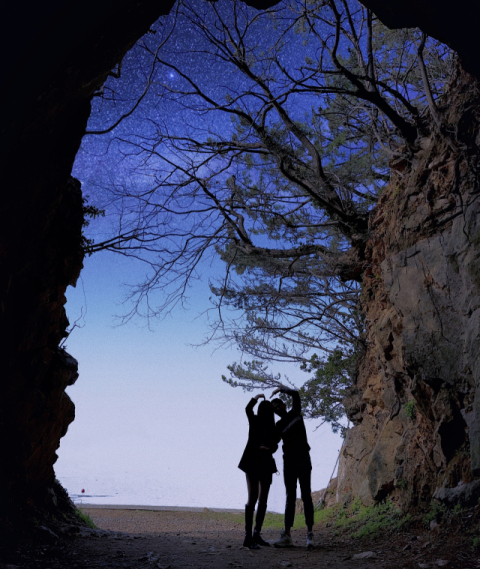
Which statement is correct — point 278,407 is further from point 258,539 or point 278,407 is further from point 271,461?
point 258,539

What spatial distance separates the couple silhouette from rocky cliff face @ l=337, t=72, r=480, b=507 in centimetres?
168

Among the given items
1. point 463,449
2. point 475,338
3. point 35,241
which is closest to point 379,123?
point 475,338

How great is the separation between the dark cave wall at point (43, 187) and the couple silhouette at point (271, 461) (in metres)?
2.77

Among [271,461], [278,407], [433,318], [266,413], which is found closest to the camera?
[271,461]

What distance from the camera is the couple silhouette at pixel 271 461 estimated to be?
5.47 metres

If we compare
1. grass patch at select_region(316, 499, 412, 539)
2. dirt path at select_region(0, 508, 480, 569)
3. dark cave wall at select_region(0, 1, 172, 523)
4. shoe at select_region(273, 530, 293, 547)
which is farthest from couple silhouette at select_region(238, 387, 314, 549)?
dark cave wall at select_region(0, 1, 172, 523)

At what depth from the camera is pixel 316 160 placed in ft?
30.5

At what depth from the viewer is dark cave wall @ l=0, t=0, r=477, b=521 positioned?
3430 millimetres

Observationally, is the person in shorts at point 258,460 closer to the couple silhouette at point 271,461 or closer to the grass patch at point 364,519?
the couple silhouette at point 271,461

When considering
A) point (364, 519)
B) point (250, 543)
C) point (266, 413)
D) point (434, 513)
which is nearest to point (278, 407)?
point (266, 413)

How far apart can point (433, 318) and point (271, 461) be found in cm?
295

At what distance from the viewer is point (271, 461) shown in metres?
5.56

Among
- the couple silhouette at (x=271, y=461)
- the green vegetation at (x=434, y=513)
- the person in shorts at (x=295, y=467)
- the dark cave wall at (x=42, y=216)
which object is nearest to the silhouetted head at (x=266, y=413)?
the couple silhouette at (x=271, y=461)

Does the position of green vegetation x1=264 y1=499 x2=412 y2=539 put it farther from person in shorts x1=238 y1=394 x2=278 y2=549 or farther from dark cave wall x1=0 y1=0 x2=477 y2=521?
dark cave wall x1=0 y1=0 x2=477 y2=521
